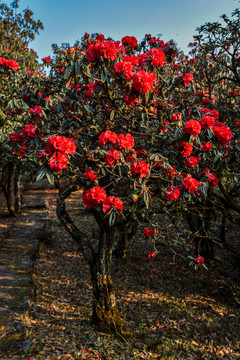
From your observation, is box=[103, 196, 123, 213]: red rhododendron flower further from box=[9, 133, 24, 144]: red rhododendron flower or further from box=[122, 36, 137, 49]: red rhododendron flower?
box=[122, 36, 137, 49]: red rhododendron flower

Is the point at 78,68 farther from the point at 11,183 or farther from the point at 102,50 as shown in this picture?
the point at 11,183

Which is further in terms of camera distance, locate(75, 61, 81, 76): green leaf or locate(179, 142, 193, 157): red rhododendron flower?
locate(179, 142, 193, 157): red rhododendron flower

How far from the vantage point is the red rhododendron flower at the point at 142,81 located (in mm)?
2506

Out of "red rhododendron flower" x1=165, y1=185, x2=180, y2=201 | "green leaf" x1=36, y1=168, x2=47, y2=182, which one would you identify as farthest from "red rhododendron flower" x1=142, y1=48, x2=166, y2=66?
"green leaf" x1=36, y1=168, x2=47, y2=182

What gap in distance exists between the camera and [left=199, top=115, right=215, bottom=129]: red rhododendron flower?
293 cm

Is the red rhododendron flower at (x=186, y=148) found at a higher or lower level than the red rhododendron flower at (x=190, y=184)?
higher

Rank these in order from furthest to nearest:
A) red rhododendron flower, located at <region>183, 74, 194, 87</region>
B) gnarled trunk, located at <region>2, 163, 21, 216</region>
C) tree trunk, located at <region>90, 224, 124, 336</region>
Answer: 1. gnarled trunk, located at <region>2, 163, 21, 216</region>
2. tree trunk, located at <region>90, 224, 124, 336</region>
3. red rhododendron flower, located at <region>183, 74, 194, 87</region>

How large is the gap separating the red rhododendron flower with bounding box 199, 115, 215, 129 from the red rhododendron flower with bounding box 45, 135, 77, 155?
5.13 ft

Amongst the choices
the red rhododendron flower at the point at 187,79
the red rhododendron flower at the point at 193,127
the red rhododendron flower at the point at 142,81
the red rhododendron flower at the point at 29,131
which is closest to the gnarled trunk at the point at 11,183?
the red rhododendron flower at the point at 29,131

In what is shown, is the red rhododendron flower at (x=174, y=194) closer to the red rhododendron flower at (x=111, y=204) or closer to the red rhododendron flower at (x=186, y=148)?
the red rhododendron flower at (x=186, y=148)

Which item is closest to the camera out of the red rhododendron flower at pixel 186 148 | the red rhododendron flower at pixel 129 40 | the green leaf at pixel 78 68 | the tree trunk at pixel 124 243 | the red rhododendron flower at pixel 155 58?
the green leaf at pixel 78 68

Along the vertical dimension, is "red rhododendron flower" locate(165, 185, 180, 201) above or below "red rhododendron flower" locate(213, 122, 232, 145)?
below

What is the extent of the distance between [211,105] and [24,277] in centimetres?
539

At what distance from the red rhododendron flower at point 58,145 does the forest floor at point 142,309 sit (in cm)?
272
